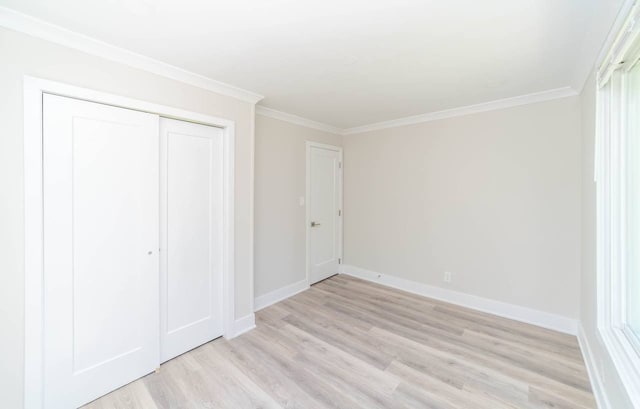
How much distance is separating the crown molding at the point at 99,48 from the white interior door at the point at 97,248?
1.16 ft

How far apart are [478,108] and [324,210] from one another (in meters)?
2.42

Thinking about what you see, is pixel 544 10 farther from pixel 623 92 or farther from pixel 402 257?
pixel 402 257

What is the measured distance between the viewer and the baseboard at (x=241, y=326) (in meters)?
2.61

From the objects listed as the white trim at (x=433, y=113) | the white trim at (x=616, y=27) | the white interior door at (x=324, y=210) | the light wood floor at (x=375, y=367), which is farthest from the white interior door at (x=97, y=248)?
the white trim at (x=616, y=27)

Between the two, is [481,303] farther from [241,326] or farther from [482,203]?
[241,326]

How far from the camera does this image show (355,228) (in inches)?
172

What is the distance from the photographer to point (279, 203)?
351 centimetres

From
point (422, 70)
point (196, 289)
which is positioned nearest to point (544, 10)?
point (422, 70)

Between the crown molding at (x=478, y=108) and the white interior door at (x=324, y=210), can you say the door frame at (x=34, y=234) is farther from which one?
the crown molding at (x=478, y=108)

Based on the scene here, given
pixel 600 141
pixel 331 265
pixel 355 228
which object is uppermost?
pixel 600 141

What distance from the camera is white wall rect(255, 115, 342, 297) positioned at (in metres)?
3.29

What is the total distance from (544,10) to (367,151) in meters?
2.79

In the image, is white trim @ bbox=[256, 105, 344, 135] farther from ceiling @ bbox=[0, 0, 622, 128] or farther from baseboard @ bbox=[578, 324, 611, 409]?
baseboard @ bbox=[578, 324, 611, 409]

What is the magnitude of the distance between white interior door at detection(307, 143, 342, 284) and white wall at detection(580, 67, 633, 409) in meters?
2.89
